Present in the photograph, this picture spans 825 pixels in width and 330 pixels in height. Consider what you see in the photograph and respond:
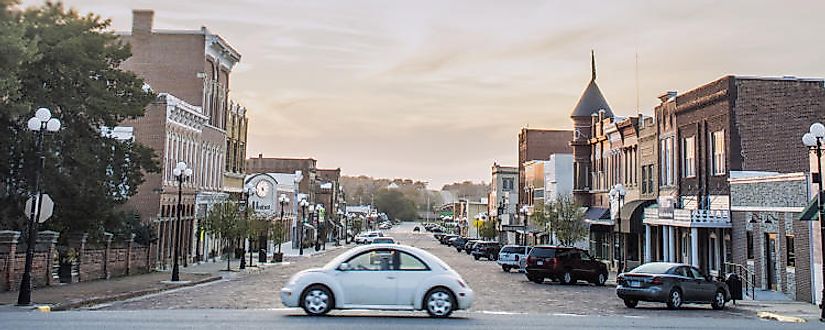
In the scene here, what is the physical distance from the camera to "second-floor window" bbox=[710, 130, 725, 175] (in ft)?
116

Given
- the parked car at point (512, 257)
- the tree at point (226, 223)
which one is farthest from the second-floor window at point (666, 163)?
the tree at point (226, 223)

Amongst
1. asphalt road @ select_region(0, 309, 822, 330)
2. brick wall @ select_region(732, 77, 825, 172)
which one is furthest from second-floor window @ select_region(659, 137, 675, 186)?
asphalt road @ select_region(0, 309, 822, 330)

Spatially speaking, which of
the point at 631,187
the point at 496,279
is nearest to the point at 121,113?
the point at 496,279

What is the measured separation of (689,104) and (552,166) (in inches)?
1168

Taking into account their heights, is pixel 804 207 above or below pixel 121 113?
below

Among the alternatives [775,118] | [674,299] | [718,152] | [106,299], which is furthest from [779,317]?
[106,299]

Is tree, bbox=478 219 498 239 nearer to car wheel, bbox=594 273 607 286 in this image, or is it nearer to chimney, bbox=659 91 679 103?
chimney, bbox=659 91 679 103

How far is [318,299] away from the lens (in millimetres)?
16172

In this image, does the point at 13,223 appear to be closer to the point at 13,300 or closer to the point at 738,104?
the point at 13,300

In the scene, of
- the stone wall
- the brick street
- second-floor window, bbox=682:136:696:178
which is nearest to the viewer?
the brick street

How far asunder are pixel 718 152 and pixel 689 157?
3.44 metres

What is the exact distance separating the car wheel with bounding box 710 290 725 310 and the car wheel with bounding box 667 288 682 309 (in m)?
1.46

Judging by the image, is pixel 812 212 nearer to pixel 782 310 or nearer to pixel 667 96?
pixel 782 310

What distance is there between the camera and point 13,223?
→ 32.1m
